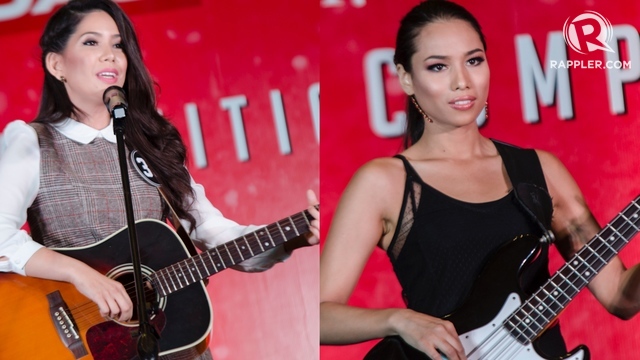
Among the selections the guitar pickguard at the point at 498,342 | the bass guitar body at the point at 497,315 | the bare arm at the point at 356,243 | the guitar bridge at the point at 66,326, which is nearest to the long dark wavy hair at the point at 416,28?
the bare arm at the point at 356,243

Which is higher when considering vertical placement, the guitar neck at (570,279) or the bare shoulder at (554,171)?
the bare shoulder at (554,171)

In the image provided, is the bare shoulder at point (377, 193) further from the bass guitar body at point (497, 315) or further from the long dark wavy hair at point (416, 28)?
the bass guitar body at point (497, 315)

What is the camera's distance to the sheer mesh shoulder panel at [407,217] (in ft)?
9.47

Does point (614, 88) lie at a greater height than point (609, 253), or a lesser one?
greater

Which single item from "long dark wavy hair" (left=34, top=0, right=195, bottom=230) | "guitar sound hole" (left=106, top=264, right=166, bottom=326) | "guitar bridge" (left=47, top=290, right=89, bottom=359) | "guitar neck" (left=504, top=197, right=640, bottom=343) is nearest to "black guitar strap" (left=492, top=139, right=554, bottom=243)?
"guitar neck" (left=504, top=197, right=640, bottom=343)

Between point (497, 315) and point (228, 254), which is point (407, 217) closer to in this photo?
point (497, 315)

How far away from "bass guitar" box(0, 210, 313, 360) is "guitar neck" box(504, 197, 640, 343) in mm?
807

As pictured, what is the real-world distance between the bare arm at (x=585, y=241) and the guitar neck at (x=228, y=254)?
783 millimetres

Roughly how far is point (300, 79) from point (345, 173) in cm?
43

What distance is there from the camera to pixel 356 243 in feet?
9.62

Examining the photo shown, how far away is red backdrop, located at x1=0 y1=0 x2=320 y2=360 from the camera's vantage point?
10.3 feet

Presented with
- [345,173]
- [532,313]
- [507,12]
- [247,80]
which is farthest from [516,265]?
[247,80]

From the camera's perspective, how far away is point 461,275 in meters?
2.81

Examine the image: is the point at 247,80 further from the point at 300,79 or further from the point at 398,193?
the point at 398,193
